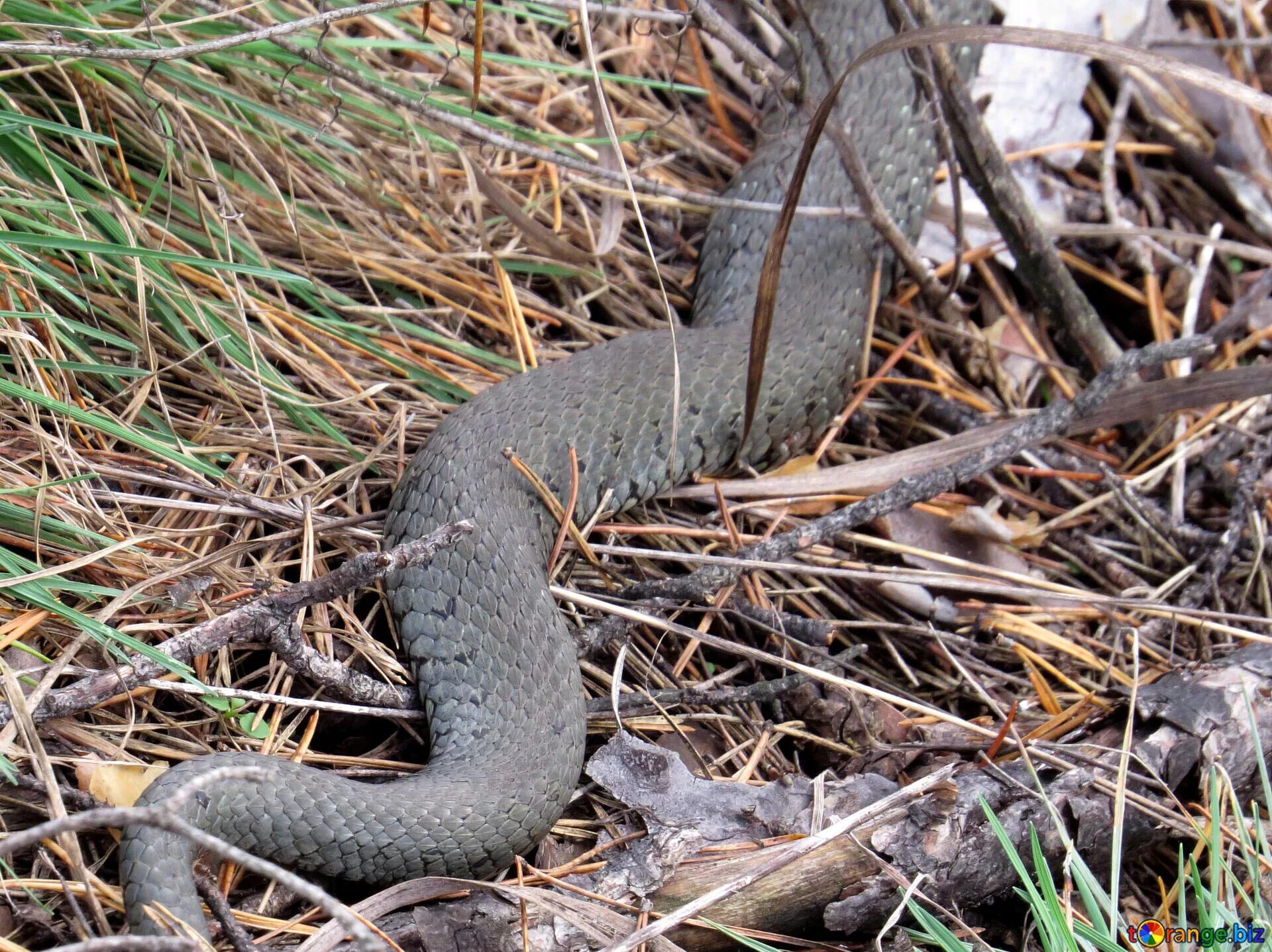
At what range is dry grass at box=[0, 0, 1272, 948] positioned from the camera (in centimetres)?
213

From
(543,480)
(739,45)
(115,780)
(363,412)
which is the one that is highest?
(739,45)

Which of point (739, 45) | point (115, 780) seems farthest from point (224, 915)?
point (739, 45)

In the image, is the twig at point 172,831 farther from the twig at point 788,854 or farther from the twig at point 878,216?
the twig at point 878,216

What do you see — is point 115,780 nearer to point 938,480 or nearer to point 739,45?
point 938,480

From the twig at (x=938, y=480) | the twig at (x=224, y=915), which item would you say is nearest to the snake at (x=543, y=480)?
the twig at (x=224, y=915)

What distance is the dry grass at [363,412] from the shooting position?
213 centimetres

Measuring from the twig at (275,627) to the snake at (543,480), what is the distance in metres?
0.19

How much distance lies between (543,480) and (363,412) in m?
0.48

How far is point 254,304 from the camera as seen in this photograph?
262 centimetres

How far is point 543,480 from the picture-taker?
2648mm

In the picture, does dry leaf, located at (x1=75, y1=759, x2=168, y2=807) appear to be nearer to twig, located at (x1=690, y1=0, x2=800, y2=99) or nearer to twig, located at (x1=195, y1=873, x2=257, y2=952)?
twig, located at (x1=195, y1=873, x2=257, y2=952)

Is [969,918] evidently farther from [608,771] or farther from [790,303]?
[790,303]

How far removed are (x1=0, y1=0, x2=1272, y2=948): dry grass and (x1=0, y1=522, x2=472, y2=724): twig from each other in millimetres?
53

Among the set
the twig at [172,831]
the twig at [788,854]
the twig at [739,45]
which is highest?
the twig at [739,45]
